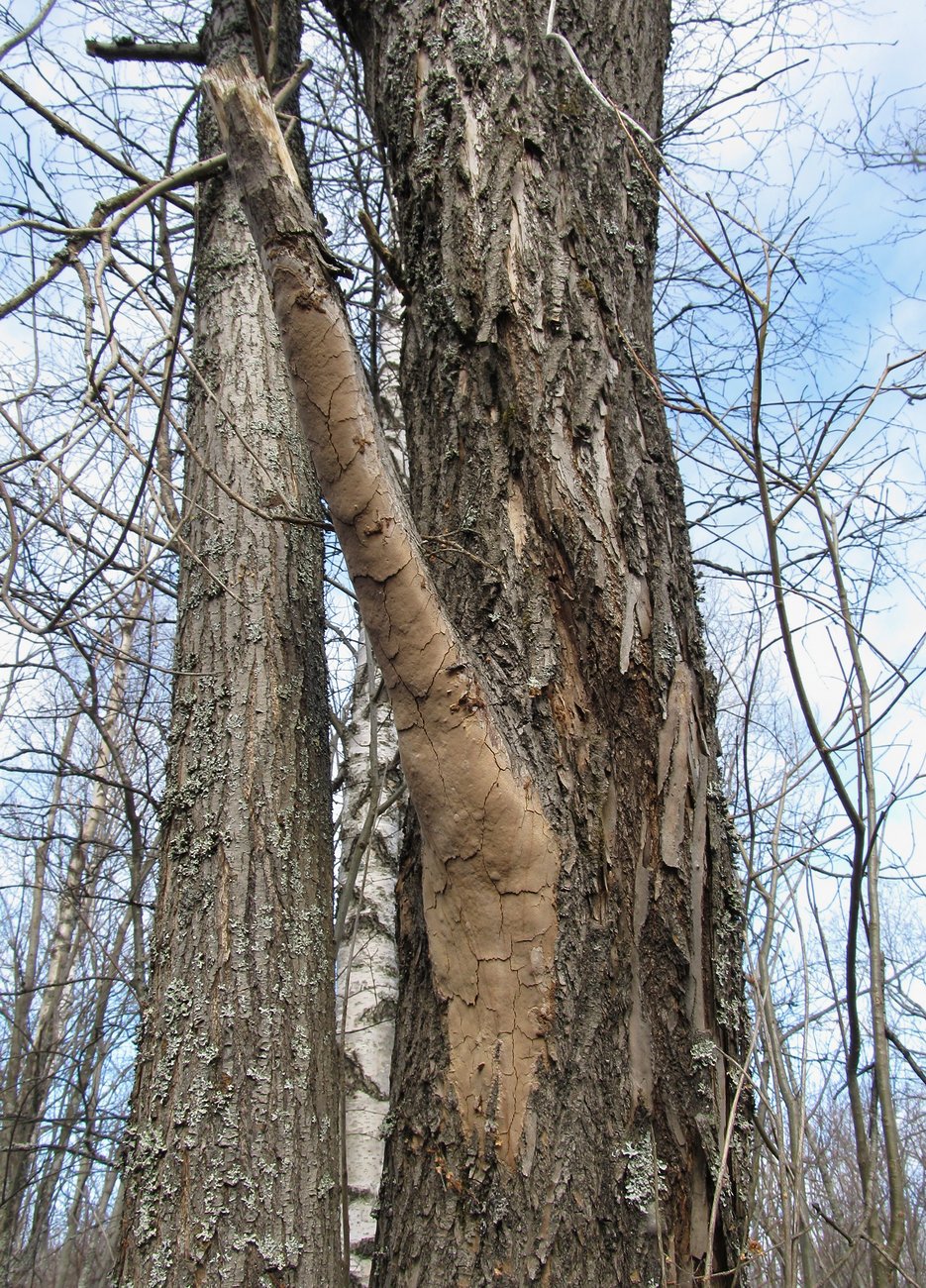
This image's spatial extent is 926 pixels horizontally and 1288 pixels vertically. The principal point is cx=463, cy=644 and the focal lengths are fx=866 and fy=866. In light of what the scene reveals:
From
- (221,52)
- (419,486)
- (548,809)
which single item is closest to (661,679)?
(548,809)

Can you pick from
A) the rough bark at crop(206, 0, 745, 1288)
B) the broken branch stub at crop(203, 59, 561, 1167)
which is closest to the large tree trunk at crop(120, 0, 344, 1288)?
the broken branch stub at crop(203, 59, 561, 1167)

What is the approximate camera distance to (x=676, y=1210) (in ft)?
3.44

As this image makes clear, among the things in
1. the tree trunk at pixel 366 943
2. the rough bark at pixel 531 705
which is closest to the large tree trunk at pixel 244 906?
the rough bark at pixel 531 705

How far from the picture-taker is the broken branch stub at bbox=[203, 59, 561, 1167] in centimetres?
111

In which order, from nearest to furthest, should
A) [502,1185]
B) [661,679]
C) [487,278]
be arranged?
[502,1185]
[661,679]
[487,278]

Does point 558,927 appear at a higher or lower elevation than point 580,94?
lower

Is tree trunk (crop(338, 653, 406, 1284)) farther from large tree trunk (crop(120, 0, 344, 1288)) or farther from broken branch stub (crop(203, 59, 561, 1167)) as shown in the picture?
broken branch stub (crop(203, 59, 561, 1167))

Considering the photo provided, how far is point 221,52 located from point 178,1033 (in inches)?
112

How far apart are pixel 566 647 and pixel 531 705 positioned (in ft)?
0.34

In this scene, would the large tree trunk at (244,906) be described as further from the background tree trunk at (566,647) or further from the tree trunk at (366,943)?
the tree trunk at (366,943)

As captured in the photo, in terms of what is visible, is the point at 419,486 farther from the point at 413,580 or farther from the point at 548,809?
the point at 548,809

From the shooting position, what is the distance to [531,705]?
123 centimetres

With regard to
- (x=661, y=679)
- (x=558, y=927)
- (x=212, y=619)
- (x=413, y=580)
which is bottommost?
(x=558, y=927)

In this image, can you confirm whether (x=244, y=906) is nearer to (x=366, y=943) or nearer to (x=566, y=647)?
(x=566, y=647)
